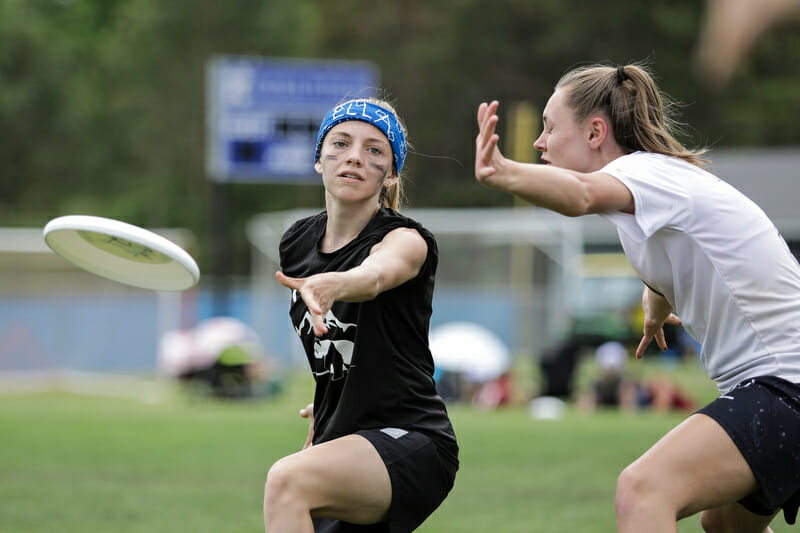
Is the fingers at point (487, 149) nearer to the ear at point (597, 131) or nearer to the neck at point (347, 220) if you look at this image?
the ear at point (597, 131)

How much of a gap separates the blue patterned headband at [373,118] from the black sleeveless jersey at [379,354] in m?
0.28

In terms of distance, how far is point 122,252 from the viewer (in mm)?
4566

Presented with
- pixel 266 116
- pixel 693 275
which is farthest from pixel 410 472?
pixel 266 116

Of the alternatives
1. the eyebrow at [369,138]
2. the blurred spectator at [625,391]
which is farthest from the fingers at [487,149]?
the blurred spectator at [625,391]

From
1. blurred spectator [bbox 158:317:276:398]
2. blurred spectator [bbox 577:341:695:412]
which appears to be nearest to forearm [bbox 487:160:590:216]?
blurred spectator [bbox 577:341:695:412]

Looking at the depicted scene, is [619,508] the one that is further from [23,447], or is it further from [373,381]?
[23,447]

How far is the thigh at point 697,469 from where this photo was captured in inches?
127

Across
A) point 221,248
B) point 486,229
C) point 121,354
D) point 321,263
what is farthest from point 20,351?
point 321,263

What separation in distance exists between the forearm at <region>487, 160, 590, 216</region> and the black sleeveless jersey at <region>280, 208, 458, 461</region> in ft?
2.52

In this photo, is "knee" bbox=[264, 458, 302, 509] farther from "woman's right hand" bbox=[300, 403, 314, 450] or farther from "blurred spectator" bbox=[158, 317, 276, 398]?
"blurred spectator" bbox=[158, 317, 276, 398]

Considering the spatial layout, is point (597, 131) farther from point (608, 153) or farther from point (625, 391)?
point (625, 391)

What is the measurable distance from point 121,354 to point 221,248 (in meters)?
7.22

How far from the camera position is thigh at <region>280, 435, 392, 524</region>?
11.2 feet

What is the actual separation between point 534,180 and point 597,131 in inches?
30.3
